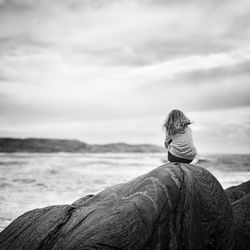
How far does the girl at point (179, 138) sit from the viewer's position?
18.3ft

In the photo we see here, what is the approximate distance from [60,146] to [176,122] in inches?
3541

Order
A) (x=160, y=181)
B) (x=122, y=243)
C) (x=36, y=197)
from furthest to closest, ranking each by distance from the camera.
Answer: (x=36, y=197), (x=160, y=181), (x=122, y=243)

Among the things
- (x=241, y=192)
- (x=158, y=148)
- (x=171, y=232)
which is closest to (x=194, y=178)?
(x=171, y=232)

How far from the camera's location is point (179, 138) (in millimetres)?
5602

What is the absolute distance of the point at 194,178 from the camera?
4906mm

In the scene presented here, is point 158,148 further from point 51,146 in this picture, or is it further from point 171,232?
point 171,232

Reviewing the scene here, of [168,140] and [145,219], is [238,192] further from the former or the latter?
[145,219]

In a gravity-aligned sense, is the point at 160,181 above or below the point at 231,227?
above

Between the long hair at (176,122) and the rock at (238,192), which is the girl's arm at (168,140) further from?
the rock at (238,192)

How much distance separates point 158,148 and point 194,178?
102193mm

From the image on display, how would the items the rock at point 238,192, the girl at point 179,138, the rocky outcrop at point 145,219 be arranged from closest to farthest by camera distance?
the rocky outcrop at point 145,219
the girl at point 179,138
the rock at point 238,192

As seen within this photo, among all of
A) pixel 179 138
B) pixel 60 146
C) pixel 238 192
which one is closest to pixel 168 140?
pixel 179 138

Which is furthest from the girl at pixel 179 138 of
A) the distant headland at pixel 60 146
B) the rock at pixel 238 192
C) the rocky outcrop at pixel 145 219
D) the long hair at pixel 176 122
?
the distant headland at pixel 60 146

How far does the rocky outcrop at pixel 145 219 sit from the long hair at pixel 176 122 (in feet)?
→ 2.64
